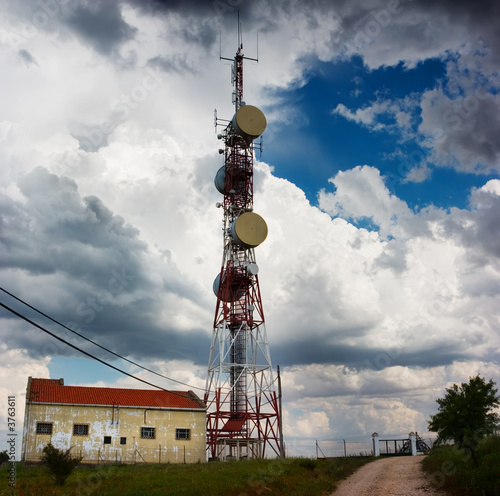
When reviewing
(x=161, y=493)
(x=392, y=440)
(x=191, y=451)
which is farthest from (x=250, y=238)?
(x=161, y=493)

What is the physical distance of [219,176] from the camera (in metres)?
46.2

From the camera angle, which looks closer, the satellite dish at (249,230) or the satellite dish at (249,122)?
the satellite dish at (249,230)

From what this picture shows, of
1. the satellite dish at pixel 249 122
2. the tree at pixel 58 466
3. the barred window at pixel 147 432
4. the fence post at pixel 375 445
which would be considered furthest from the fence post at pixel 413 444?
the tree at pixel 58 466

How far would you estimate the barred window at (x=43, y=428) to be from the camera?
35406 mm

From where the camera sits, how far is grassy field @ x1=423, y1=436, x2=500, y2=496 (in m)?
18.7

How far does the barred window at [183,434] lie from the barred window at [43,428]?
9042mm

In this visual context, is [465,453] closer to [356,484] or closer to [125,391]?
[356,484]

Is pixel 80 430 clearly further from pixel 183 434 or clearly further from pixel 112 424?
pixel 183 434

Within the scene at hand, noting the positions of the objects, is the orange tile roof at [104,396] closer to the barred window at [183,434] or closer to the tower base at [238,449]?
the barred window at [183,434]

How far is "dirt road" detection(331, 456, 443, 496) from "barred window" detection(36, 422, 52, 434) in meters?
20.8

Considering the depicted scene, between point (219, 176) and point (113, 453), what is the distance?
2391 centimetres

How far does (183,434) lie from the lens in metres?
39.5

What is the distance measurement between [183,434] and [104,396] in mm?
6617

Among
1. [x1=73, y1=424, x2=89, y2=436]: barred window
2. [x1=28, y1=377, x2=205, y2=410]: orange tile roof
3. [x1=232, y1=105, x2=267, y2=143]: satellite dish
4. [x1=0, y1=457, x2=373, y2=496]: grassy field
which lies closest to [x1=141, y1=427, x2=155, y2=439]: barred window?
[x1=28, y1=377, x2=205, y2=410]: orange tile roof
